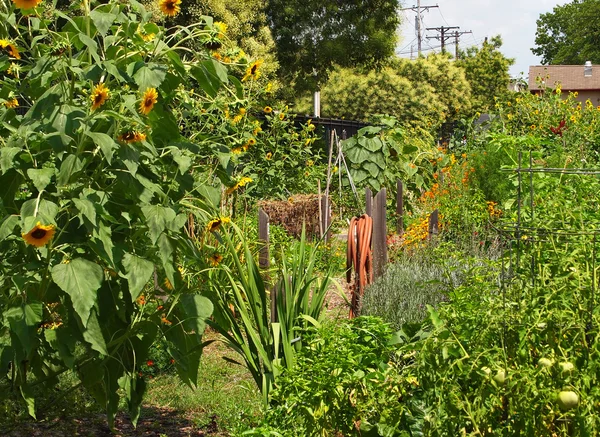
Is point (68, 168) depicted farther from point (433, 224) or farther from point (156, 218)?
point (433, 224)

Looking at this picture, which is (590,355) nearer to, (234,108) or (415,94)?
(234,108)

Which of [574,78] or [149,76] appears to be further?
[574,78]

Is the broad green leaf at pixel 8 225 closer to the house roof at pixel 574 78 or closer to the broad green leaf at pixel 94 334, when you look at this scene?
the broad green leaf at pixel 94 334

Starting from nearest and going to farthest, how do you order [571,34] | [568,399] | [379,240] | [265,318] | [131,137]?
[568,399]
[131,137]
[265,318]
[379,240]
[571,34]

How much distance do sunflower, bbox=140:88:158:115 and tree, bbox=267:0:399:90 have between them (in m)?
19.2

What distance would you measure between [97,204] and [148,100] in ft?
1.46

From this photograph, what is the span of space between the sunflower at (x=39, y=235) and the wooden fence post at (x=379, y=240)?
3461 mm

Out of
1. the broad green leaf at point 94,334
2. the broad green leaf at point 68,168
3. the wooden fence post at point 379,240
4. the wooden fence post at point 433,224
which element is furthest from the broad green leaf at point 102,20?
the wooden fence post at point 433,224

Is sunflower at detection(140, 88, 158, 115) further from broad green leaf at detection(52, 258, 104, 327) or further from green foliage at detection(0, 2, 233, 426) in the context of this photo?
broad green leaf at detection(52, 258, 104, 327)

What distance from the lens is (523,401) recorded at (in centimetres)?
254

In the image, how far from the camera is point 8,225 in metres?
2.91

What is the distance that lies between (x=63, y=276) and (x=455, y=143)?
14.8m

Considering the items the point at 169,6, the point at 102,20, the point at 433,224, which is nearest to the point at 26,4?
the point at 102,20

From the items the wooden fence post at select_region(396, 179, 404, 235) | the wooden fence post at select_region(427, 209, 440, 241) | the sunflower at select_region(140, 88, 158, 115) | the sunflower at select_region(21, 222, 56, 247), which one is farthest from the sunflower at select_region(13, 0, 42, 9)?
the wooden fence post at select_region(396, 179, 404, 235)
